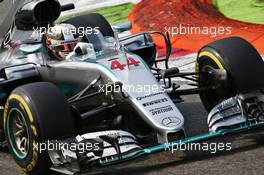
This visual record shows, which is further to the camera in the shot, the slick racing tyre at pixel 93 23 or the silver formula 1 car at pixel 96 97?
the slick racing tyre at pixel 93 23

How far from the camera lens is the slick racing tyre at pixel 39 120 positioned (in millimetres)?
6305

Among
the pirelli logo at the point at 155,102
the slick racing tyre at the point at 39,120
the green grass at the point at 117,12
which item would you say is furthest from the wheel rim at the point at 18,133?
the green grass at the point at 117,12

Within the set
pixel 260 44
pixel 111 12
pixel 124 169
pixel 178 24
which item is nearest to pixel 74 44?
pixel 124 169

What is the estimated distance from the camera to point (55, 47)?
7.80m

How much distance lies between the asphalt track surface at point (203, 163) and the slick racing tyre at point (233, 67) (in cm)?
51

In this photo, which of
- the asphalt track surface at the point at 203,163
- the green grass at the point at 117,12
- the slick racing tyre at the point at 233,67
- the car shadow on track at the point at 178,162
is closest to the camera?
the asphalt track surface at the point at 203,163

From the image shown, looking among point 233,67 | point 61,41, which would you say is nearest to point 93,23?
point 61,41

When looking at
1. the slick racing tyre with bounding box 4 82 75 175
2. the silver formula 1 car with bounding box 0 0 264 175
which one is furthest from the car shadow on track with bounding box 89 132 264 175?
the slick racing tyre with bounding box 4 82 75 175

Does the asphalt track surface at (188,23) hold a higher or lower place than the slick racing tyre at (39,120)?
lower

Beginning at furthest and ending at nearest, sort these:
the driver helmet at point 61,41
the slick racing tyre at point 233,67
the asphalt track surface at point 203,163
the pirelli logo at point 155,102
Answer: the driver helmet at point 61,41 → the slick racing tyre at point 233,67 → the pirelli logo at point 155,102 → the asphalt track surface at point 203,163

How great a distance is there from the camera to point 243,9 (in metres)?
12.2

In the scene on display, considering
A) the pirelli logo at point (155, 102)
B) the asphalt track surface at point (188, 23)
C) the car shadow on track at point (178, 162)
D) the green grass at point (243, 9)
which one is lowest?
the asphalt track surface at point (188, 23)

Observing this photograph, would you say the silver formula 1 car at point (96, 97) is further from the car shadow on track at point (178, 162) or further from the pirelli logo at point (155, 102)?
the car shadow on track at point (178, 162)

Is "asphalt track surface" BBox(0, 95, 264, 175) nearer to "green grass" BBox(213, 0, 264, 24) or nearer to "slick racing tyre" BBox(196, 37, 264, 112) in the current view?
"slick racing tyre" BBox(196, 37, 264, 112)
